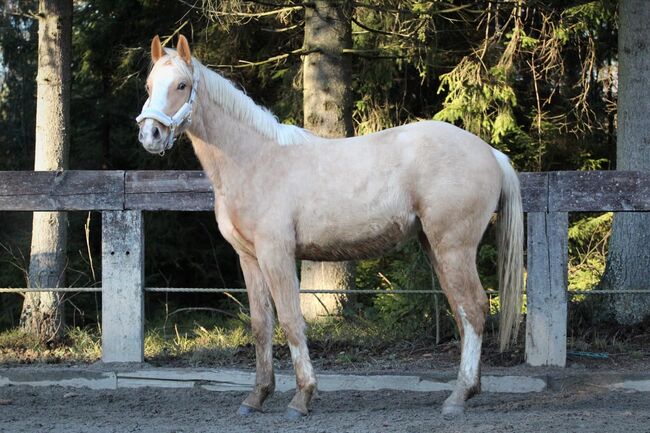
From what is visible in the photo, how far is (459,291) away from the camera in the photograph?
4.75m

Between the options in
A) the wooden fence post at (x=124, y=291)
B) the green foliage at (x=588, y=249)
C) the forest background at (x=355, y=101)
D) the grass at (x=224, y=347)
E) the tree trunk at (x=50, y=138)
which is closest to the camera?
the wooden fence post at (x=124, y=291)

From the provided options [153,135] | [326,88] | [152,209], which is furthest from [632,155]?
[153,135]

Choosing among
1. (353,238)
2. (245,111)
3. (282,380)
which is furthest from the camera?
(282,380)

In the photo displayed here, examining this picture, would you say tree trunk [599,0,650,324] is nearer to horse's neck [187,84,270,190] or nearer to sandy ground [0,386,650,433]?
sandy ground [0,386,650,433]

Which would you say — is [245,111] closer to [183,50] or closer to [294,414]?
[183,50]

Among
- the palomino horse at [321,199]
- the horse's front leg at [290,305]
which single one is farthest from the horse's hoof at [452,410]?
the horse's front leg at [290,305]

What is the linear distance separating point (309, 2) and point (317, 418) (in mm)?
4616

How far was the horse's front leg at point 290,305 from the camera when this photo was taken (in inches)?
182

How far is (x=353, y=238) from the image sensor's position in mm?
4785

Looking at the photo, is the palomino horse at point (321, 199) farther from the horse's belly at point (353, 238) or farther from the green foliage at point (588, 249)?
the green foliage at point (588, 249)

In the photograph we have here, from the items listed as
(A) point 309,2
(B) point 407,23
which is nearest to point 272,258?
(A) point 309,2

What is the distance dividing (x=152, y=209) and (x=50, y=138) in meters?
2.74

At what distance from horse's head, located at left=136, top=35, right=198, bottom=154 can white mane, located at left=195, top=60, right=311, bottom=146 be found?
16cm

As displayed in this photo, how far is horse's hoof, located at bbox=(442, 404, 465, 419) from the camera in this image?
457 cm
